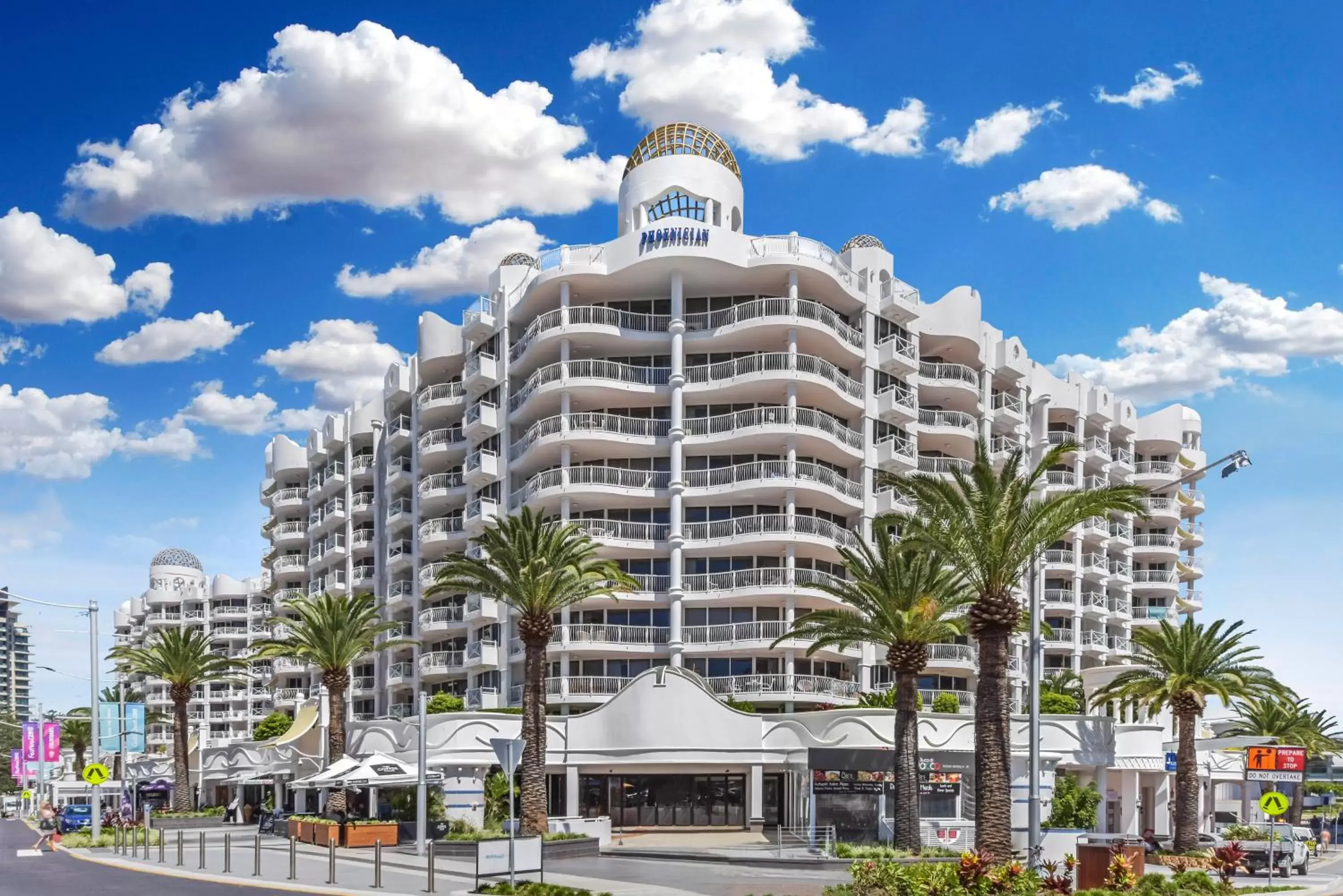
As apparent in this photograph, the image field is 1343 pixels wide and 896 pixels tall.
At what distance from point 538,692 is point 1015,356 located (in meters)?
43.0

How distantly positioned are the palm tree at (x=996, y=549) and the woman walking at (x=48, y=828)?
97.7 ft

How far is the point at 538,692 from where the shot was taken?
156ft

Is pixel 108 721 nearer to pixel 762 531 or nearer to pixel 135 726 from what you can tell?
pixel 135 726

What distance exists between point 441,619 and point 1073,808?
32.0 m

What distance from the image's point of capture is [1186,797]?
5244 cm

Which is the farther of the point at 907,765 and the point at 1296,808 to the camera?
the point at 1296,808

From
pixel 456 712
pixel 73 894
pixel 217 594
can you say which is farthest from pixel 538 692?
pixel 217 594

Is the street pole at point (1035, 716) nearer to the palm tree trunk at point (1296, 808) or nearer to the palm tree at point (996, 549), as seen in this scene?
the palm tree at point (996, 549)

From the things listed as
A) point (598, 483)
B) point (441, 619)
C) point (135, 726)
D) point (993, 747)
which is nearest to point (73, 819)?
point (441, 619)

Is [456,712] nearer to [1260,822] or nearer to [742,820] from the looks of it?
[742,820]

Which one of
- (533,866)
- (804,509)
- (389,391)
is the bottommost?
(533,866)

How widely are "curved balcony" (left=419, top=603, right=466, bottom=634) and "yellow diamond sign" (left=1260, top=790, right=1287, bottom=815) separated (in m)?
Result: 39.6

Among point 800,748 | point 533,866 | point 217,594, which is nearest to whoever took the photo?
point 533,866

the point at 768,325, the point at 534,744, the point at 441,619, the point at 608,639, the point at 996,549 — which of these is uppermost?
the point at 768,325
